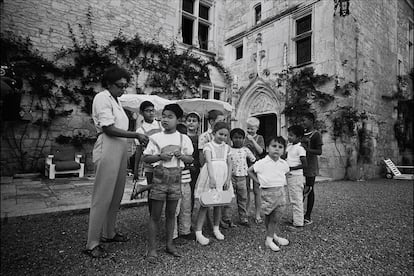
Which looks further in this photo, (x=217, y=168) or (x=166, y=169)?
(x=217, y=168)

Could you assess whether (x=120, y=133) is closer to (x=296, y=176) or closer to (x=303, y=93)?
(x=296, y=176)

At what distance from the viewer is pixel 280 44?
8.84 m

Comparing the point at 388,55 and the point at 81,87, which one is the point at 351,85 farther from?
the point at 81,87

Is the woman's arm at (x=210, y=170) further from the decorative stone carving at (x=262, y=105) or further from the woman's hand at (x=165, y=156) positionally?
the decorative stone carving at (x=262, y=105)

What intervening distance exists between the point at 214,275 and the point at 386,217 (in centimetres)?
332

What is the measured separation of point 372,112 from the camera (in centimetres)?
852

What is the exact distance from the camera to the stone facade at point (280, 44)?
677 cm

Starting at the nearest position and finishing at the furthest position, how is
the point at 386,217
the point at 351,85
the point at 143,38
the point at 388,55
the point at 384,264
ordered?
the point at 384,264
the point at 386,217
the point at 351,85
the point at 143,38
the point at 388,55

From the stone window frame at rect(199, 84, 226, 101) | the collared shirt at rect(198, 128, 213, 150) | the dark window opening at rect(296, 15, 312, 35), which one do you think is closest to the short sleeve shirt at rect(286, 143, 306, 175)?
the collared shirt at rect(198, 128, 213, 150)

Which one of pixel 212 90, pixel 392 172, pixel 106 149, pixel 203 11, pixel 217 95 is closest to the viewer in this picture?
pixel 106 149

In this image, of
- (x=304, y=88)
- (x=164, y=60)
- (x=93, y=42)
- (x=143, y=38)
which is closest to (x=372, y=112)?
(x=304, y=88)

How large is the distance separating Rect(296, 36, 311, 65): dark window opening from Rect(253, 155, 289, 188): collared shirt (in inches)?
282

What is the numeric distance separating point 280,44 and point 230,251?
8.69 m

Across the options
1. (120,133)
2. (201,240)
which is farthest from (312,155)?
(120,133)
